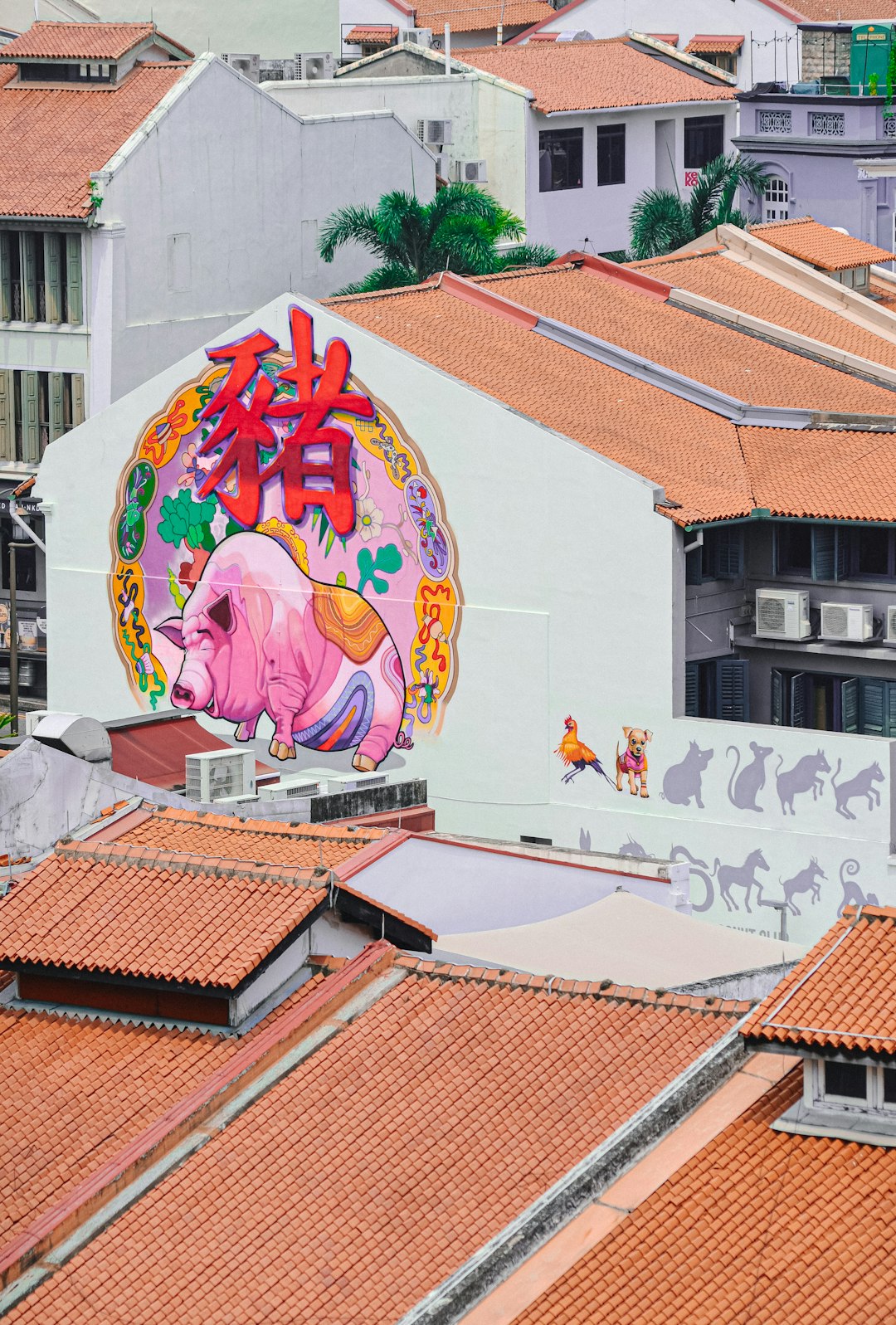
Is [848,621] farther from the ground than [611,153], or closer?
closer

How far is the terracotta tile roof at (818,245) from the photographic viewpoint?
71688mm

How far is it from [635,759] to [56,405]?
2640 centimetres

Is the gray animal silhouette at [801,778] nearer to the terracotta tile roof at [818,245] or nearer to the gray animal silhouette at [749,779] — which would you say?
the gray animal silhouette at [749,779]

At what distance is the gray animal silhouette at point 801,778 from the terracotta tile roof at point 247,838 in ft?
53.5

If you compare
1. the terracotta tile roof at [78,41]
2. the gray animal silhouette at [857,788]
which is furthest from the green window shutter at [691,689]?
the terracotta tile roof at [78,41]

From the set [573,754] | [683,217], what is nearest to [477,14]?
[683,217]

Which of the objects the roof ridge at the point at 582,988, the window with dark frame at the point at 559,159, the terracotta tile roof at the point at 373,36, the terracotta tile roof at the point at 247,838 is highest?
the terracotta tile roof at the point at 373,36

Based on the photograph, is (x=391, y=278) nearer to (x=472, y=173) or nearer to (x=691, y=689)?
(x=472, y=173)

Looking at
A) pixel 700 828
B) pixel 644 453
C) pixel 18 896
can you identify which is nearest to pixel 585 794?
pixel 700 828

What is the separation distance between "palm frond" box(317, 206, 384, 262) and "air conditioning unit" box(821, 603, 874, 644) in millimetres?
26821

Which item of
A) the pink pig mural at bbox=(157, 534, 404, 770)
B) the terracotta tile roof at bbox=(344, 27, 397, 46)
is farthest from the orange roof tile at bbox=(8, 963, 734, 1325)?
the terracotta tile roof at bbox=(344, 27, 397, 46)

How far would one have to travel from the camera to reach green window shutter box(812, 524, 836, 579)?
53.4 metres

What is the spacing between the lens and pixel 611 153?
91.3 metres

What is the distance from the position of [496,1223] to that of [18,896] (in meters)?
8.87
